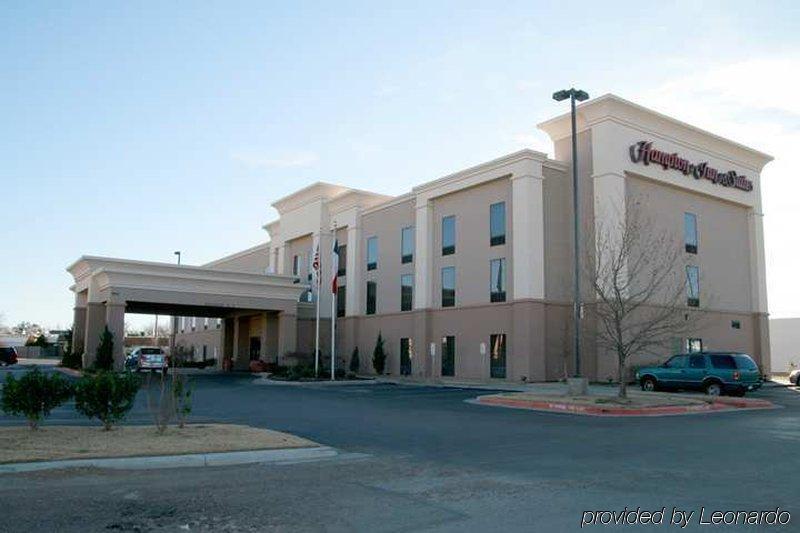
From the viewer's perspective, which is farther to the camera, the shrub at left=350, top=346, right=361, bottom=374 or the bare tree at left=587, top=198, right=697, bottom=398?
the shrub at left=350, top=346, right=361, bottom=374

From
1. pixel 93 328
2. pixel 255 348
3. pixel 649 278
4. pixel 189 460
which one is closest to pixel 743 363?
pixel 649 278

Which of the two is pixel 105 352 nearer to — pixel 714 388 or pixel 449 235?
pixel 449 235

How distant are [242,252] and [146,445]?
199 feet

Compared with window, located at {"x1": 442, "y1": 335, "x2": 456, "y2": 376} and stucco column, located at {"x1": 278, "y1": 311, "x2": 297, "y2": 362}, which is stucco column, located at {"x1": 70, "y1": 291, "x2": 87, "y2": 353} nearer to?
stucco column, located at {"x1": 278, "y1": 311, "x2": 297, "y2": 362}

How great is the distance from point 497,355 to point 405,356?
848cm

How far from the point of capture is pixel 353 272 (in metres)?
50.6

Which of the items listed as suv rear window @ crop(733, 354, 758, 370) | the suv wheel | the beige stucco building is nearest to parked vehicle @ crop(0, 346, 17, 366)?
the beige stucco building

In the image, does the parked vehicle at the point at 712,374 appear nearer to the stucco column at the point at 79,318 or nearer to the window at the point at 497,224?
the window at the point at 497,224

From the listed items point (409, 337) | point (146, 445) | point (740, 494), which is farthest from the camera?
point (409, 337)

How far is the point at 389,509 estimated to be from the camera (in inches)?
322

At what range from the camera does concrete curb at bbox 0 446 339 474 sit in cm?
1034

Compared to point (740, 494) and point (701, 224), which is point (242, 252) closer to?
point (701, 224)

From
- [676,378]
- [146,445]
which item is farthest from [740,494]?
[676,378]

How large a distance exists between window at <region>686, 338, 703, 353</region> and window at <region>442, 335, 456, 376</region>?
1255cm
